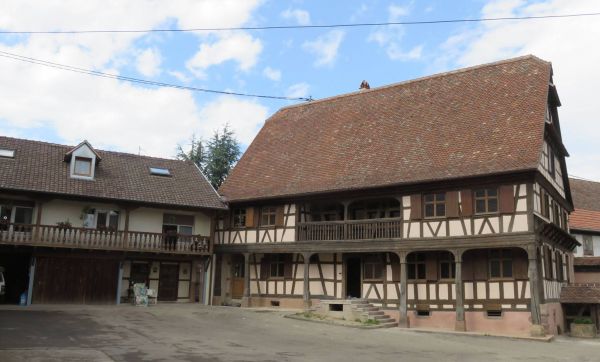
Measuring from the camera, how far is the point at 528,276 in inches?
847

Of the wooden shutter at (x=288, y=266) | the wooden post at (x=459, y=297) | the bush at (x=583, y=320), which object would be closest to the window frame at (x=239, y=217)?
the wooden shutter at (x=288, y=266)

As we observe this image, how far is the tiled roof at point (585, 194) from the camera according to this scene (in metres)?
39.3

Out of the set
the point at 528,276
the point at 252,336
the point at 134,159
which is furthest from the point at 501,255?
the point at 134,159

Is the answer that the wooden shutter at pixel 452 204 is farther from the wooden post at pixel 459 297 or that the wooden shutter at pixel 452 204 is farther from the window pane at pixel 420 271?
the window pane at pixel 420 271

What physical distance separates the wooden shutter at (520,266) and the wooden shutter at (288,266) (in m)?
10.5

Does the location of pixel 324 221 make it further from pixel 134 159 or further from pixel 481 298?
pixel 134 159

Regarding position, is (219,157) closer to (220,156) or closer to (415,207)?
(220,156)

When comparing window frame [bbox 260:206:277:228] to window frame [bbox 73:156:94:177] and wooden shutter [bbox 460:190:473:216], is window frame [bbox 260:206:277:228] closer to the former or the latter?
window frame [bbox 73:156:94:177]

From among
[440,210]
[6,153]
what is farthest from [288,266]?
[6,153]

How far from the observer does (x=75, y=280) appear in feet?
87.8

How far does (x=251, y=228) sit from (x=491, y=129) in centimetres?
1234

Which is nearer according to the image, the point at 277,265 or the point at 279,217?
the point at 279,217

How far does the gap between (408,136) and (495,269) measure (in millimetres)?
7290

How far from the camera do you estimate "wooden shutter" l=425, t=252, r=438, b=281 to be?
24.0 metres
